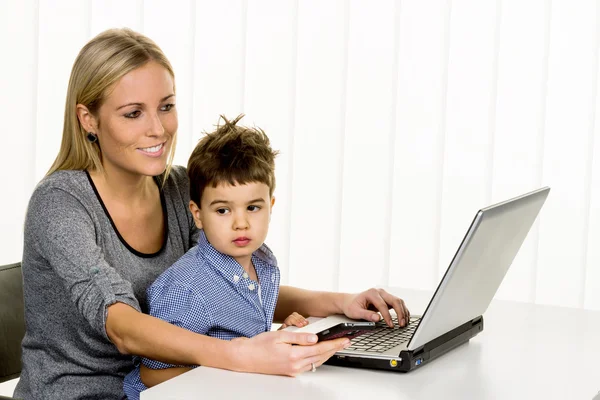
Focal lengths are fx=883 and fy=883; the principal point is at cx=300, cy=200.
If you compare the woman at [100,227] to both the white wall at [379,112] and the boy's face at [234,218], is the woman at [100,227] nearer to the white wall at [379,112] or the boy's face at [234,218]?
the boy's face at [234,218]

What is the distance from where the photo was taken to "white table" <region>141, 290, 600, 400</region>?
4.41ft

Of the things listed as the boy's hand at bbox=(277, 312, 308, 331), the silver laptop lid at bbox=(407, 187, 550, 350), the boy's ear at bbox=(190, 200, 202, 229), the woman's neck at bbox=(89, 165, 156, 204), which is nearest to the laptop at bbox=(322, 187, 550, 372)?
the silver laptop lid at bbox=(407, 187, 550, 350)

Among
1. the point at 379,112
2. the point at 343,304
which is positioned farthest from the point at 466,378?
the point at 379,112

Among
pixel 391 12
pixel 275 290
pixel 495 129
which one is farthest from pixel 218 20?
pixel 275 290

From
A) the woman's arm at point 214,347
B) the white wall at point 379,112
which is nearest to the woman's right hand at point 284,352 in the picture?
the woman's arm at point 214,347

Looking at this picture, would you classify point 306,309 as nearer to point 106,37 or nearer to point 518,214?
point 518,214

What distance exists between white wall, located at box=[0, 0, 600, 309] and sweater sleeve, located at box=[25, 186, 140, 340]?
1.63 meters

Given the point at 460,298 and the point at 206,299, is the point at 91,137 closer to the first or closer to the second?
the point at 206,299

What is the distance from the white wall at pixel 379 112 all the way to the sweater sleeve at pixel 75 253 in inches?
64.2

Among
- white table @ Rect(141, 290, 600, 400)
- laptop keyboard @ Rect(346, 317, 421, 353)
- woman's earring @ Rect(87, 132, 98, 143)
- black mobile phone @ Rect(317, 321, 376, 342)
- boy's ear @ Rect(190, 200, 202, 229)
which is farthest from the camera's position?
woman's earring @ Rect(87, 132, 98, 143)

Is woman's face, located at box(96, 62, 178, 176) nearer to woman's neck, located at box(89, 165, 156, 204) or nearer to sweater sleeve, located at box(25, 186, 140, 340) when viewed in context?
woman's neck, located at box(89, 165, 156, 204)

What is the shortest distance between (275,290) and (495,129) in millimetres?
1575

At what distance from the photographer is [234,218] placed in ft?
5.69

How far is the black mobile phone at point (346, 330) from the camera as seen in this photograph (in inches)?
66.4
